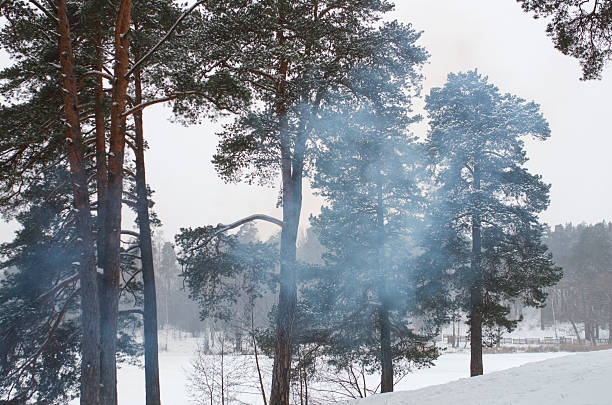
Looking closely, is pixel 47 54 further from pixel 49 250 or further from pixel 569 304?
pixel 569 304

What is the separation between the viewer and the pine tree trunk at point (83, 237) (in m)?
7.66

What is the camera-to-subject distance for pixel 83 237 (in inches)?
313

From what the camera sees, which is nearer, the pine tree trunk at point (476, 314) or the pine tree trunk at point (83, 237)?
the pine tree trunk at point (83, 237)

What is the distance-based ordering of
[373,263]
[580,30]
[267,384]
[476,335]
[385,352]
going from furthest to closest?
[267,384]
[476,335]
[373,263]
[385,352]
[580,30]

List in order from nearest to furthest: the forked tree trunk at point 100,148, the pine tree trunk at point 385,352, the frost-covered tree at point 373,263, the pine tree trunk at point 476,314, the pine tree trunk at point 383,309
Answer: the forked tree trunk at point 100,148 → the pine tree trunk at point 385,352 → the pine tree trunk at point 383,309 → the frost-covered tree at point 373,263 → the pine tree trunk at point 476,314

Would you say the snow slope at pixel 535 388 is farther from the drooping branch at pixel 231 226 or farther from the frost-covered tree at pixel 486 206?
the drooping branch at pixel 231 226

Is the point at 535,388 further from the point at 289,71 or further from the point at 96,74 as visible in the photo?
the point at 96,74

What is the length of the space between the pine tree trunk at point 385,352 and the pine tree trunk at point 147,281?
6702 millimetres

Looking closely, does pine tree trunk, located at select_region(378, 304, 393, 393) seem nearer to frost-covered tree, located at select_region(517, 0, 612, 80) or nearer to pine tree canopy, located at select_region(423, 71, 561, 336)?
pine tree canopy, located at select_region(423, 71, 561, 336)

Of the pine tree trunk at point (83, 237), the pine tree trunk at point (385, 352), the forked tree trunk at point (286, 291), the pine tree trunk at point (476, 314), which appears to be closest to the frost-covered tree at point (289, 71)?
the forked tree trunk at point (286, 291)

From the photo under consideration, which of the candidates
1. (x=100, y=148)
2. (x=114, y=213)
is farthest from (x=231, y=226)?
(x=100, y=148)

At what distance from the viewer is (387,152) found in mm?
12961

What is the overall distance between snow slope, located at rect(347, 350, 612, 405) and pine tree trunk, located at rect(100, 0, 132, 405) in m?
5.69

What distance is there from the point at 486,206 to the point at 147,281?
10857 mm
